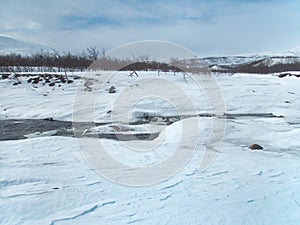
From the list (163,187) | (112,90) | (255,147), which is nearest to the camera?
(163,187)

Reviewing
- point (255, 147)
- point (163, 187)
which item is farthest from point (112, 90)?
point (163, 187)

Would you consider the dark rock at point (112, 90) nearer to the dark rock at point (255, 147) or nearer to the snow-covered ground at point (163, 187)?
the snow-covered ground at point (163, 187)

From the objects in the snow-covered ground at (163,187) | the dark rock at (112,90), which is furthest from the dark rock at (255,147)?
the dark rock at (112,90)

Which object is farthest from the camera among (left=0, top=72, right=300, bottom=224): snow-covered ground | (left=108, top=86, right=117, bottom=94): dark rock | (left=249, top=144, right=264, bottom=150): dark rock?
(left=108, top=86, right=117, bottom=94): dark rock

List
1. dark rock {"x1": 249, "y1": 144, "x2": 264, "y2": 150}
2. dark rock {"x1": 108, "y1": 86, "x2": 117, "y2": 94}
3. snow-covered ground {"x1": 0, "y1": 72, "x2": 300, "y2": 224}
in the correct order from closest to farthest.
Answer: snow-covered ground {"x1": 0, "y1": 72, "x2": 300, "y2": 224}
dark rock {"x1": 249, "y1": 144, "x2": 264, "y2": 150}
dark rock {"x1": 108, "y1": 86, "x2": 117, "y2": 94}

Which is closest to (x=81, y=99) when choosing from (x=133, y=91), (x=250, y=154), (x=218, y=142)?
(x=133, y=91)

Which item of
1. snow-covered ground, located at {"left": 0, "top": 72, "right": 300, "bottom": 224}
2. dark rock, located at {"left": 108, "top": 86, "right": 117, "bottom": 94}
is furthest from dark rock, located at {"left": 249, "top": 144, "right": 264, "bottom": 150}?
dark rock, located at {"left": 108, "top": 86, "right": 117, "bottom": 94}

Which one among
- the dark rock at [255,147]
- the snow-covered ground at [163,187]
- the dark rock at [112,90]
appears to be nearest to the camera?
the snow-covered ground at [163,187]

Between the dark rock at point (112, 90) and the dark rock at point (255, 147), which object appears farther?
the dark rock at point (112, 90)

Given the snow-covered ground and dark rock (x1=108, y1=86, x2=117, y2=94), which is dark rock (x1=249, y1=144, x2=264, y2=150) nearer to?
the snow-covered ground

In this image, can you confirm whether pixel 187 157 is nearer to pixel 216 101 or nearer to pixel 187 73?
pixel 216 101

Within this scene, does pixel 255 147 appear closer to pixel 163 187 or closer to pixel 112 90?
pixel 163 187

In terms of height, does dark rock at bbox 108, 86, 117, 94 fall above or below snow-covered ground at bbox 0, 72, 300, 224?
above

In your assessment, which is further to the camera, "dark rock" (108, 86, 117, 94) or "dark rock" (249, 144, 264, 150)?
"dark rock" (108, 86, 117, 94)
